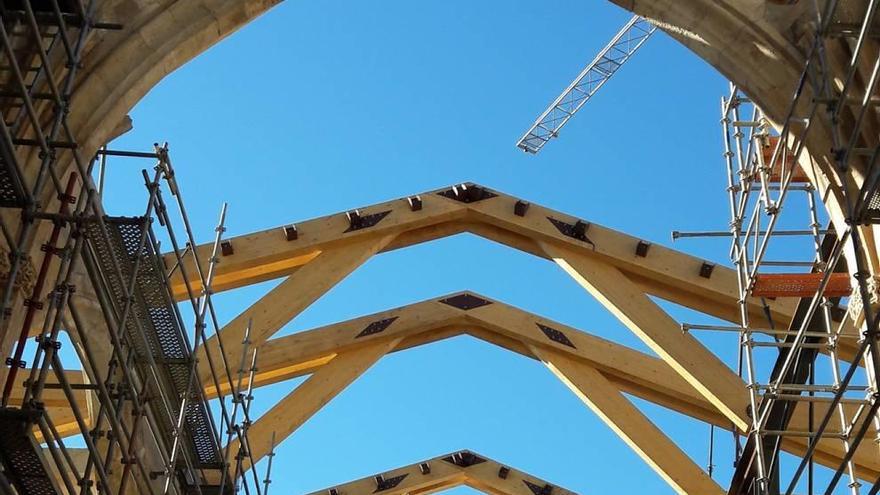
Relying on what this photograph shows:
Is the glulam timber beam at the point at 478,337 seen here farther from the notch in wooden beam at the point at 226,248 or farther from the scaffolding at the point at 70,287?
the scaffolding at the point at 70,287

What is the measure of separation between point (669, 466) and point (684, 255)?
6.24 feet

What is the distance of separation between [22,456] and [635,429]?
268 inches

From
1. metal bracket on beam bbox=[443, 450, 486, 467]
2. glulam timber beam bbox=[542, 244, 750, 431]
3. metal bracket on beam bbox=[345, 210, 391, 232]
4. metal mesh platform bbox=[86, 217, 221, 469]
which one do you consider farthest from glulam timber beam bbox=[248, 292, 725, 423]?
metal bracket on beam bbox=[443, 450, 486, 467]

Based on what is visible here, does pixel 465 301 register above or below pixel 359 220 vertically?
below

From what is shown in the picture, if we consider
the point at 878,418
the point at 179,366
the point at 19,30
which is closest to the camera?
the point at 19,30

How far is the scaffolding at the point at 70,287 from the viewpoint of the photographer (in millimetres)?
5820

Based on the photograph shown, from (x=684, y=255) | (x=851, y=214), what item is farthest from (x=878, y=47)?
(x=684, y=255)

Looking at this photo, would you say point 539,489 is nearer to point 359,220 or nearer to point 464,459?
point 464,459

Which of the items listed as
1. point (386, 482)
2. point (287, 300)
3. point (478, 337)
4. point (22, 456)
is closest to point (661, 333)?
point (478, 337)

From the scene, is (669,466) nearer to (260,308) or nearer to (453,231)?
(453,231)

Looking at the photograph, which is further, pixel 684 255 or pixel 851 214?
pixel 684 255

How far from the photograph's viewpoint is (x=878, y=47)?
6.93m

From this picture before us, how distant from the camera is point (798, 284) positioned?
8578mm

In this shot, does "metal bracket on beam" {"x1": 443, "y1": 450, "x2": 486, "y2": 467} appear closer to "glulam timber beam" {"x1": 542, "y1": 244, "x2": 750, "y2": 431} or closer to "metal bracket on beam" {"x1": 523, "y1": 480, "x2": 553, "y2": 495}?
"metal bracket on beam" {"x1": 523, "y1": 480, "x2": 553, "y2": 495}
